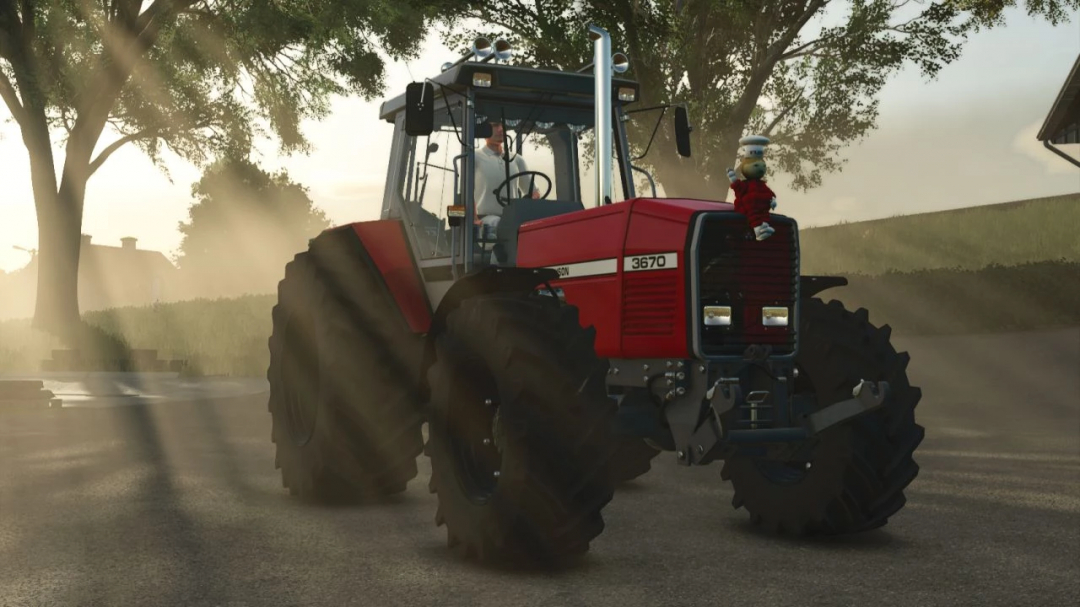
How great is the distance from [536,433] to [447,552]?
1142 mm

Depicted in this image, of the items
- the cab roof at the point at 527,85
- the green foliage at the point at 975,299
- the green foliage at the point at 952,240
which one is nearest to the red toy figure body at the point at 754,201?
the cab roof at the point at 527,85

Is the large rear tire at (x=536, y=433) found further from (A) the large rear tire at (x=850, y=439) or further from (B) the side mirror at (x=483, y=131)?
(B) the side mirror at (x=483, y=131)

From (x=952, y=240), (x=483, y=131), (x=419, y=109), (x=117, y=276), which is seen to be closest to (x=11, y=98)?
(x=952, y=240)

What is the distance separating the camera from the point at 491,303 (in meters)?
5.80

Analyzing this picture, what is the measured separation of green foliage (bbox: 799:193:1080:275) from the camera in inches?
1028

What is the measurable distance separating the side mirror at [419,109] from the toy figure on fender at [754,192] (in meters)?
1.71

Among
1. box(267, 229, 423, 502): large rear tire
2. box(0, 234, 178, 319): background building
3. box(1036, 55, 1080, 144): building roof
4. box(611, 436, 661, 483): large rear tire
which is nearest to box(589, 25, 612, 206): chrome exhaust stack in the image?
box(611, 436, 661, 483): large rear tire

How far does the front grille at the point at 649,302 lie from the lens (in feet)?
19.5

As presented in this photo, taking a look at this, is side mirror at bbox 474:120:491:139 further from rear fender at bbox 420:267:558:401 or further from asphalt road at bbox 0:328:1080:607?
asphalt road at bbox 0:328:1080:607

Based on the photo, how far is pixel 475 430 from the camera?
6.12 m

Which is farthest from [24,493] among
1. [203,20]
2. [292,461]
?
[203,20]

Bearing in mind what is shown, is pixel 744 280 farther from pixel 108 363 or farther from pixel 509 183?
pixel 108 363

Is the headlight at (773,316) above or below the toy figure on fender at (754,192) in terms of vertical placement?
below

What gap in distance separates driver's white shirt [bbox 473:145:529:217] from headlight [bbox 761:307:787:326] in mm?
1833
